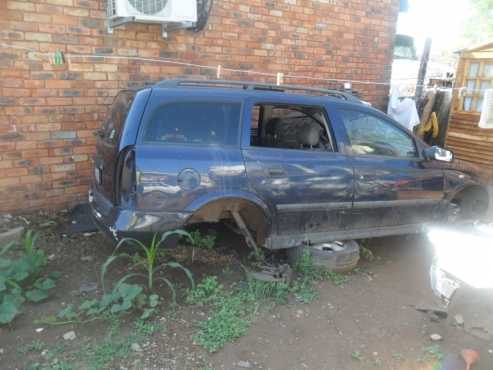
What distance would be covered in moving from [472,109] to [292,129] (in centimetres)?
519

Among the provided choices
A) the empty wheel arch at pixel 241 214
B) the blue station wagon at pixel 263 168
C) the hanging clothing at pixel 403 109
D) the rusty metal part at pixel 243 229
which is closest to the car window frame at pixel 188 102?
the blue station wagon at pixel 263 168

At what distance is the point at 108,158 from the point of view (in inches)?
139

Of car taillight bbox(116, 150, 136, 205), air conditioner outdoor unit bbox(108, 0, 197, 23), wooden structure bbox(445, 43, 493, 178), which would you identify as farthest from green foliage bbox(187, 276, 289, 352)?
wooden structure bbox(445, 43, 493, 178)

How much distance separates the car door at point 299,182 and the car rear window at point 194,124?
0.49ft

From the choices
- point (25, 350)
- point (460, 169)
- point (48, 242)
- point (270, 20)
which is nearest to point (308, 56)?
point (270, 20)

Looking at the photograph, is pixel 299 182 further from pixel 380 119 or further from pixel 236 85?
pixel 380 119

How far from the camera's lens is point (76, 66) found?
4.75 m

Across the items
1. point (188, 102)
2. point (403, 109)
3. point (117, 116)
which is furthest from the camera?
point (403, 109)

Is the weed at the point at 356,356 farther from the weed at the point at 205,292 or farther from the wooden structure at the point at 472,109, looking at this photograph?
the wooden structure at the point at 472,109

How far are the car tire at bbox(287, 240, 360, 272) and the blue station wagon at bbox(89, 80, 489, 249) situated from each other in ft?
0.35

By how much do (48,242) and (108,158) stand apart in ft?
4.81

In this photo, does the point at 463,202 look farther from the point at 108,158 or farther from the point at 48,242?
the point at 48,242

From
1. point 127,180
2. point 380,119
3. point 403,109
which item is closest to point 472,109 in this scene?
point 403,109

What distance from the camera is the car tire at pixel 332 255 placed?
3976mm
